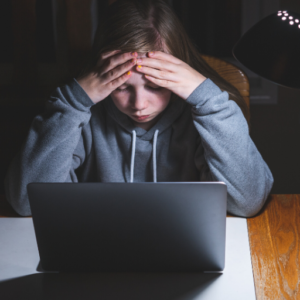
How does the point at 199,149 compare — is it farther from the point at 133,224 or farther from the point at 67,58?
the point at 67,58

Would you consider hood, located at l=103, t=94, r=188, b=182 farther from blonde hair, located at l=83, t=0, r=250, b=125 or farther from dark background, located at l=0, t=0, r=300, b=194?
dark background, located at l=0, t=0, r=300, b=194

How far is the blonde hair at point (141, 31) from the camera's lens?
37.6 inches

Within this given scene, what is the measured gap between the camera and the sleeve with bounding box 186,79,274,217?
915mm

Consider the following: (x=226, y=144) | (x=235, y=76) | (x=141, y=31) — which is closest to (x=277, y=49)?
(x=226, y=144)

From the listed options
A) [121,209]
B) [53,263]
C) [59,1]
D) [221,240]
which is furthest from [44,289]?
[59,1]

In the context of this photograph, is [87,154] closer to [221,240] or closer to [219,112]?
[219,112]

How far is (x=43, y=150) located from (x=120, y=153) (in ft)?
0.91

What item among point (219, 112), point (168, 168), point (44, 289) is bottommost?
point (168, 168)

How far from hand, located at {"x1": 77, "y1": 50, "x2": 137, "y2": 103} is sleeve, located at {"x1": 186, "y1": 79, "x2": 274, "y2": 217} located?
0.18 metres

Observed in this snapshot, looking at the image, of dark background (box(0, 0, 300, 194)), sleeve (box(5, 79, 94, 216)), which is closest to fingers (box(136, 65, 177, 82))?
sleeve (box(5, 79, 94, 216))

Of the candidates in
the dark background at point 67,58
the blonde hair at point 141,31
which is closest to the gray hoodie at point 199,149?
the blonde hair at point 141,31

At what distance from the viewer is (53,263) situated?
0.69 metres

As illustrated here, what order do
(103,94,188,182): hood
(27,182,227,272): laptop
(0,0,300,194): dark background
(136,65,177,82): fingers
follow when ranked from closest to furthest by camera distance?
(27,182,227,272): laptop → (136,65,177,82): fingers → (103,94,188,182): hood → (0,0,300,194): dark background

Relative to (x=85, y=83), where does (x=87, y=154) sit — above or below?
below
